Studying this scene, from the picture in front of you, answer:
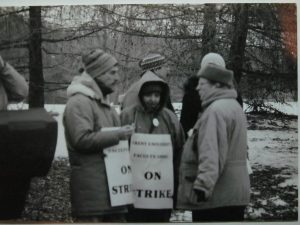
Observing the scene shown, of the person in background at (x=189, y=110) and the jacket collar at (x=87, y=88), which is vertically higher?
the jacket collar at (x=87, y=88)

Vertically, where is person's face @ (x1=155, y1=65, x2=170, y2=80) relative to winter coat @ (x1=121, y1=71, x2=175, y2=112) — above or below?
above

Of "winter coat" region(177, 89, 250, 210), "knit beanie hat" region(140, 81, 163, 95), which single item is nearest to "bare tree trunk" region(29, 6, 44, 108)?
"knit beanie hat" region(140, 81, 163, 95)

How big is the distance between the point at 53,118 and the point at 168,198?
1.11m

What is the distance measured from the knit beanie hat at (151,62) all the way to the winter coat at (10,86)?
39.1 inches

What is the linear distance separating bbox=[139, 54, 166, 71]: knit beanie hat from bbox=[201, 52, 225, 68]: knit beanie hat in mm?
340

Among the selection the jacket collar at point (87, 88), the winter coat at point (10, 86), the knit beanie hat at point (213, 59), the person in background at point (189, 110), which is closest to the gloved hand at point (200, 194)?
the person in background at point (189, 110)

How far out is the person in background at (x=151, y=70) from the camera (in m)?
3.61

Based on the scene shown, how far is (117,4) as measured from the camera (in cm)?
393

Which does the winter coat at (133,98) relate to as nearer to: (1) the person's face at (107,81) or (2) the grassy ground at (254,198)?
(1) the person's face at (107,81)

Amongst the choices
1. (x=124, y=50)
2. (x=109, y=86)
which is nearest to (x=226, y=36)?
(x=124, y=50)

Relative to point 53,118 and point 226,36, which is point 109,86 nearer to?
point 53,118

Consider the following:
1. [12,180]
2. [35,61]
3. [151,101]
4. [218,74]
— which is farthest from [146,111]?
[12,180]

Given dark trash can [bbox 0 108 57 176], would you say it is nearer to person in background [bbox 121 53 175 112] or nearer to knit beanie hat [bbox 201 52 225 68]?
person in background [bbox 121 53 175 112]

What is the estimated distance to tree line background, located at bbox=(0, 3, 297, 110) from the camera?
392 cm
